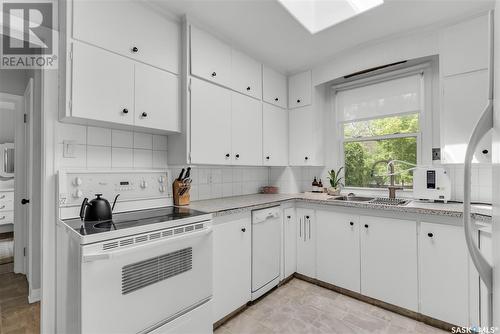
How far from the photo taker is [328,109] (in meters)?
3.10

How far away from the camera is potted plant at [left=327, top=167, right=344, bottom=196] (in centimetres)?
278

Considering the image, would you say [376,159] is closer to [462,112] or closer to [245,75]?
[462,112]

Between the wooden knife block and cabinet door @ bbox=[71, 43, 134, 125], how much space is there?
643 millimetres

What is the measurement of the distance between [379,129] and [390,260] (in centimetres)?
147

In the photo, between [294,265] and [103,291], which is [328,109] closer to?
[294,265]

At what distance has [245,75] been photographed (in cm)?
249

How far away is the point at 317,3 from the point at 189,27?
1.15 metres

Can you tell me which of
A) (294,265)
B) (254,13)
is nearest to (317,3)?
(254,13)

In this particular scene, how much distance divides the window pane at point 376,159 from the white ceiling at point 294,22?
3.66ft

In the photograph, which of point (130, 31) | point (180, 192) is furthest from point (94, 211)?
point (130, 31)

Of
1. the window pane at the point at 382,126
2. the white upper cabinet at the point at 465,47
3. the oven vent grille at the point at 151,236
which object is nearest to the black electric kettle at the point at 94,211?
the oven vent grille at the point at 151,236

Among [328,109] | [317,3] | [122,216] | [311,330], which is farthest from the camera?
[328,109]

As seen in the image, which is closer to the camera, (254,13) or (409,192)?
(254,13)

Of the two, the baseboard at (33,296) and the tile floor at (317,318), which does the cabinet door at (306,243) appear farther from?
the baseboard at (33,296)
